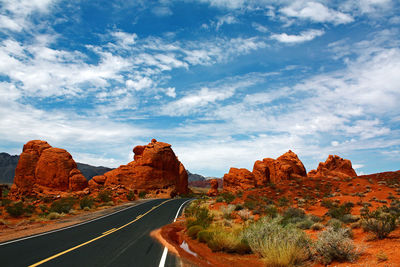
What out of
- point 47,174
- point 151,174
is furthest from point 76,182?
point 151,174

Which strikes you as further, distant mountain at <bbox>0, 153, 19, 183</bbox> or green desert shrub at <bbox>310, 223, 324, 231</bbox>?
distant mountain at <bbox>0, 153, 19, 183</bbox>

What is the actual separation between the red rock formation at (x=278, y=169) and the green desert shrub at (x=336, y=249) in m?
46.2

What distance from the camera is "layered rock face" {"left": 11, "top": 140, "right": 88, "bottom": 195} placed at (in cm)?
4572

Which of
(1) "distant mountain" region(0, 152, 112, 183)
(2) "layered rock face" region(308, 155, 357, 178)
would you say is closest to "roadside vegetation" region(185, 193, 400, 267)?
(2) "layered rock face" region(308, 155, 357, 178)

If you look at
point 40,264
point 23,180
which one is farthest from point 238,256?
point 23,180

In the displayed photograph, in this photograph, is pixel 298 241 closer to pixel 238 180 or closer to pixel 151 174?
pixel 238 180

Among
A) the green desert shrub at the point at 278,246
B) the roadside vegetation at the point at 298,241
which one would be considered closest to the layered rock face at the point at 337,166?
the roadside vegetation at the point at 298,241

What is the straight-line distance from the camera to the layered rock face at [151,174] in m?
53.1

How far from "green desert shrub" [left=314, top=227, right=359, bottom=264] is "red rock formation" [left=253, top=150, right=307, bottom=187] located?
4622 cm

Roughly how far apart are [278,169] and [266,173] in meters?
2.67

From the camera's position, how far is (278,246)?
712cm

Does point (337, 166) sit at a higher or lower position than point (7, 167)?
lower

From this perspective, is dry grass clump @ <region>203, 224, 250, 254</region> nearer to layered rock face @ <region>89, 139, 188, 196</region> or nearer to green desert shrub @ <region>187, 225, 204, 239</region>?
green desert shrub @ <region>187, 225, 204, 239</region>

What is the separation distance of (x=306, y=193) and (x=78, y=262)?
29248 mm
